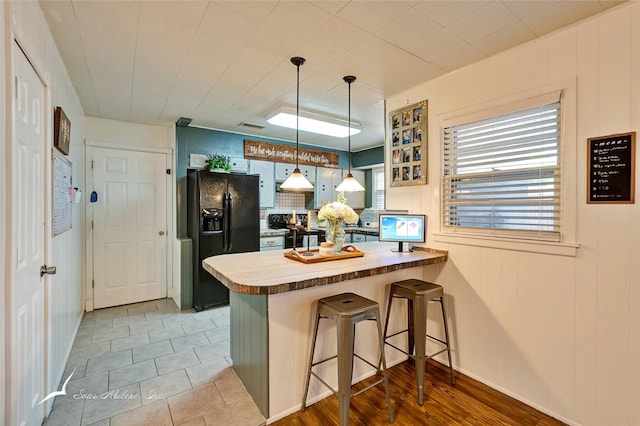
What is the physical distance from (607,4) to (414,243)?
1935 mm

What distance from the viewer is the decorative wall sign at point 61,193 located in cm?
210

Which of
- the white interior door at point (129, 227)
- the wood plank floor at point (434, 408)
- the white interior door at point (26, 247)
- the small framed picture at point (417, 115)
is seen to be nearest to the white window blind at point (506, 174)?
the small framed picture at point (417, 115)

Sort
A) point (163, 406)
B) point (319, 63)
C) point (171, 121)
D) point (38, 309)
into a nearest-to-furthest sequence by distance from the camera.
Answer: point (38, 309), point (163, 406), point (319, 63), point (171, 121)

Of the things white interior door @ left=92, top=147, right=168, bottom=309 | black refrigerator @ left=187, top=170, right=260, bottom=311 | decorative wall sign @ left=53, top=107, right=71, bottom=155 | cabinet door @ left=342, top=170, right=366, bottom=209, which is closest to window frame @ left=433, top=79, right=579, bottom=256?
black refrigerator @ left=187, top=170, right=260, bottom=311

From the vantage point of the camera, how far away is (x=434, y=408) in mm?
2018

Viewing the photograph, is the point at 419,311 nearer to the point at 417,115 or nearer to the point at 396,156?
the point at 396,156

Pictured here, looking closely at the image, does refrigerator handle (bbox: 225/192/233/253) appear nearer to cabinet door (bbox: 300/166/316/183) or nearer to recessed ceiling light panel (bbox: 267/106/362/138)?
recessed ceiling light panel (bbox: 267/106/362/138)

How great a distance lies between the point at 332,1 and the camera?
5.39 feet

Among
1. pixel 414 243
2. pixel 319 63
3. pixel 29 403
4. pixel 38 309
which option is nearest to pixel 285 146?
pixel 319 63

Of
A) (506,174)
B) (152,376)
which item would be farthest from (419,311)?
(152,376)

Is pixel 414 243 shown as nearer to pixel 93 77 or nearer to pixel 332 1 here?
pixel 332 1

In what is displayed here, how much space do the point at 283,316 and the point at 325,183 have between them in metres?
3.77

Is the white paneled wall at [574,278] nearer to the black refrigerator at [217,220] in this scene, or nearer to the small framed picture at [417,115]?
the small framed picture at [417,115]

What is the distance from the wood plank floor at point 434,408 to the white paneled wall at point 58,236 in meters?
1.72
